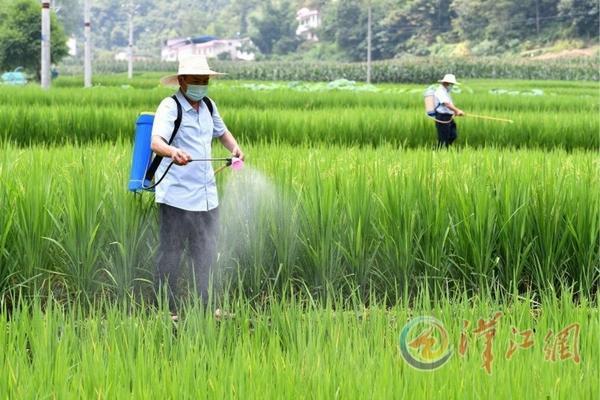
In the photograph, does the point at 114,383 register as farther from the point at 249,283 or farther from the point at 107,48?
the point at 107,48

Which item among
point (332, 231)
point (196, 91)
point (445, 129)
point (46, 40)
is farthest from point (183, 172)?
point (46, 40)

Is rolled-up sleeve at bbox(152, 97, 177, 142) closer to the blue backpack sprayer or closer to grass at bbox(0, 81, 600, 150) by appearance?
the blue backpack sprayer

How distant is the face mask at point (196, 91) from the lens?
161 inches

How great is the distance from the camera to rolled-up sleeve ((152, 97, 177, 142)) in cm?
402

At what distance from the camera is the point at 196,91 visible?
4113 millimetres

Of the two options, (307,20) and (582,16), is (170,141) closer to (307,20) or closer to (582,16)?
(582,16)

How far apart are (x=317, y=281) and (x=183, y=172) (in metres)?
0.81

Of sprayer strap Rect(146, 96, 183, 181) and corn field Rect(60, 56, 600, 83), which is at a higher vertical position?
corn field Rect(60, 56, 600, 83)

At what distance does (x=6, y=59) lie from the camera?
37.9 m

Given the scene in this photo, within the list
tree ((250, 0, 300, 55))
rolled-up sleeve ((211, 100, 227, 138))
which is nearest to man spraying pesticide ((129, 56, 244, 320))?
rolled-up sleeve ((211, 100, 227, 138))

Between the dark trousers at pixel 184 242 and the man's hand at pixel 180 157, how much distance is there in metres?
0.42

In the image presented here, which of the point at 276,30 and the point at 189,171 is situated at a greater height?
the point at 276,30

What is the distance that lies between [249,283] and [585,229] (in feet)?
5.43

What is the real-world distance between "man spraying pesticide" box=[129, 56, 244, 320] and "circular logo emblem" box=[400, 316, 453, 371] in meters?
1.51
